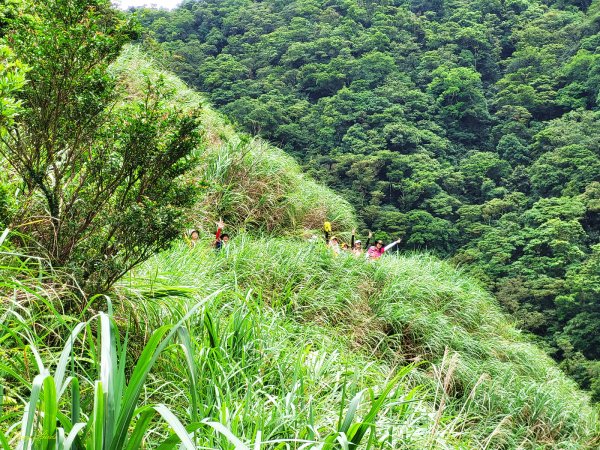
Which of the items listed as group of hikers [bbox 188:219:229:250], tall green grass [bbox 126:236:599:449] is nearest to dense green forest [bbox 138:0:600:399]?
group of hikers [bbox 188:219:229:250]

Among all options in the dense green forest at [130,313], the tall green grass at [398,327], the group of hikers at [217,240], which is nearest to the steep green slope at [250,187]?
the group of hikers at [217,240]

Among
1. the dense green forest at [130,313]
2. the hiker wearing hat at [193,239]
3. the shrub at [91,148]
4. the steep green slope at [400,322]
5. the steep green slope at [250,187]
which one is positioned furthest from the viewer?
the steep green slope at [250,187]

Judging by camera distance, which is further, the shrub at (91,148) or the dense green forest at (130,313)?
the shrub at (91,148)

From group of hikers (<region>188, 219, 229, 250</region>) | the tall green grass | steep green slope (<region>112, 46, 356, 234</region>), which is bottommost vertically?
the tall green grass

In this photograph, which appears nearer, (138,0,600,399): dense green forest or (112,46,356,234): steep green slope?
(112,46,356,234): steep green slope

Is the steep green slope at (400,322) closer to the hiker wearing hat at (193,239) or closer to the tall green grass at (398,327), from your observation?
the tall green grass at (398,327)

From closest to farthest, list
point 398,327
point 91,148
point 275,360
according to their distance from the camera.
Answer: point 91,148
point 275,360
point 398,327

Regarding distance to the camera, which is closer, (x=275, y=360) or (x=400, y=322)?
(x=275, y=360)

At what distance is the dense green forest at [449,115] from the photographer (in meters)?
18.3

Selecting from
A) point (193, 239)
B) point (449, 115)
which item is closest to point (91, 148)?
point (193, 239)

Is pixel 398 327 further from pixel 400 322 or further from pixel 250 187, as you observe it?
pixel 250 187

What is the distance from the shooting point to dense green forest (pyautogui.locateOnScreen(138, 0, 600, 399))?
1828 cm

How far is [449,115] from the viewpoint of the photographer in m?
29.6

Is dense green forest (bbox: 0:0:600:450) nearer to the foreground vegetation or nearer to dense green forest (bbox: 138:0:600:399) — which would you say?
the foreground vegetation
